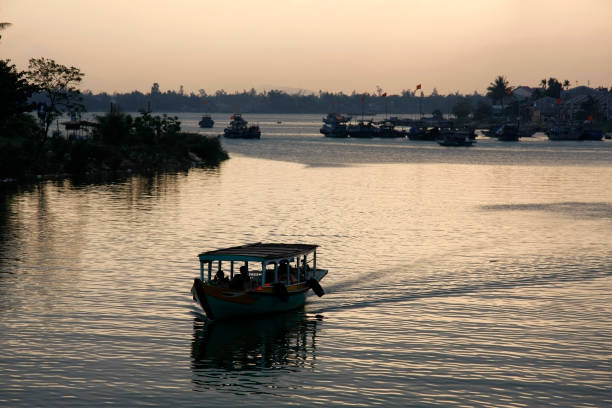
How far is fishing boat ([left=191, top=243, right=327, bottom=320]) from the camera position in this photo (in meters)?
36.7

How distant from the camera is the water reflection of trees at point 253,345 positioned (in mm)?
31359

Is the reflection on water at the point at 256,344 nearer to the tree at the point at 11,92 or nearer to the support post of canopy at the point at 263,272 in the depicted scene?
the support post of canopy at the point at 263,272

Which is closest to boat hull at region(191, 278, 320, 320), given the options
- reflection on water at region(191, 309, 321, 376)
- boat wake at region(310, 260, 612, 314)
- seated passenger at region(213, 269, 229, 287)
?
reflection on water at region(191, 309, 321, 376)

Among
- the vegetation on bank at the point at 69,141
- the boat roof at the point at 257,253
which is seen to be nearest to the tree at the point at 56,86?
the vegetation on bank at the point at 69,141

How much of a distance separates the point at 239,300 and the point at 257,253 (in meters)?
3.03

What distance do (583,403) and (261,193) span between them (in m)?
74.4

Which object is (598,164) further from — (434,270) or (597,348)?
(597,348)

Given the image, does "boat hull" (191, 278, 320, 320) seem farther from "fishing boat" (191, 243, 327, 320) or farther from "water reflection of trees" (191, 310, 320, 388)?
"water reflection of trees" (191, 310, 320, 388)

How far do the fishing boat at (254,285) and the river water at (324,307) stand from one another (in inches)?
31.8

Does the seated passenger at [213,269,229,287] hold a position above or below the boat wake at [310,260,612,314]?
above

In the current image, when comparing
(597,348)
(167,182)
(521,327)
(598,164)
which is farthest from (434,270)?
(598,164)

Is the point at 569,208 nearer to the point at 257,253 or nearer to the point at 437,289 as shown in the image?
the point at 437,289

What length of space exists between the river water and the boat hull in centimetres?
61

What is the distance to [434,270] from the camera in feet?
169
